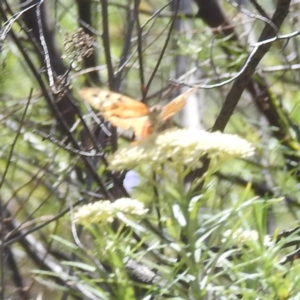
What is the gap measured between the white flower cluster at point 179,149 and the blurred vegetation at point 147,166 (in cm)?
1

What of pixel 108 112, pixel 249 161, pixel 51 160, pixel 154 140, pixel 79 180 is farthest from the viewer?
pixel 249 161

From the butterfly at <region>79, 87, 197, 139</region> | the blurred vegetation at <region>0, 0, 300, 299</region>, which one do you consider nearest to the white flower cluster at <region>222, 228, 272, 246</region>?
the blurred vegetation at <region>0, 0, 300, 299</region>

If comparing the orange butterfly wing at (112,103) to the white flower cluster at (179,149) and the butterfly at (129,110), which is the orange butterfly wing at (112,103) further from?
the white flower cluster at (179,149)

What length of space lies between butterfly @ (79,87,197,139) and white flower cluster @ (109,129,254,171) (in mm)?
137

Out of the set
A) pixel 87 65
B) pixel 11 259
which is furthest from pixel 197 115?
pixel 11 259

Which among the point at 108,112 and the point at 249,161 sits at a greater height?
the point at 108,112

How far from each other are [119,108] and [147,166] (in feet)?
0.32

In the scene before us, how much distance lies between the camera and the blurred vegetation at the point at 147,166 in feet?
2.07

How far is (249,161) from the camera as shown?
1757 millimetres

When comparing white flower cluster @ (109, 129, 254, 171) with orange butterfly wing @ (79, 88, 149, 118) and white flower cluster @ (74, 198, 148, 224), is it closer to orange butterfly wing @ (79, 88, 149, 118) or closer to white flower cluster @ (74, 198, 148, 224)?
white flower cluster @ (74, 198, 148, 224)

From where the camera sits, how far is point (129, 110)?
0.86 m

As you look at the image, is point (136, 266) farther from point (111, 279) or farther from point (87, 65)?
point (87, 65)

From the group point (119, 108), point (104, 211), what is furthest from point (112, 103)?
point (104, 211)

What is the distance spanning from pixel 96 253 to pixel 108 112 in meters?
0.21
